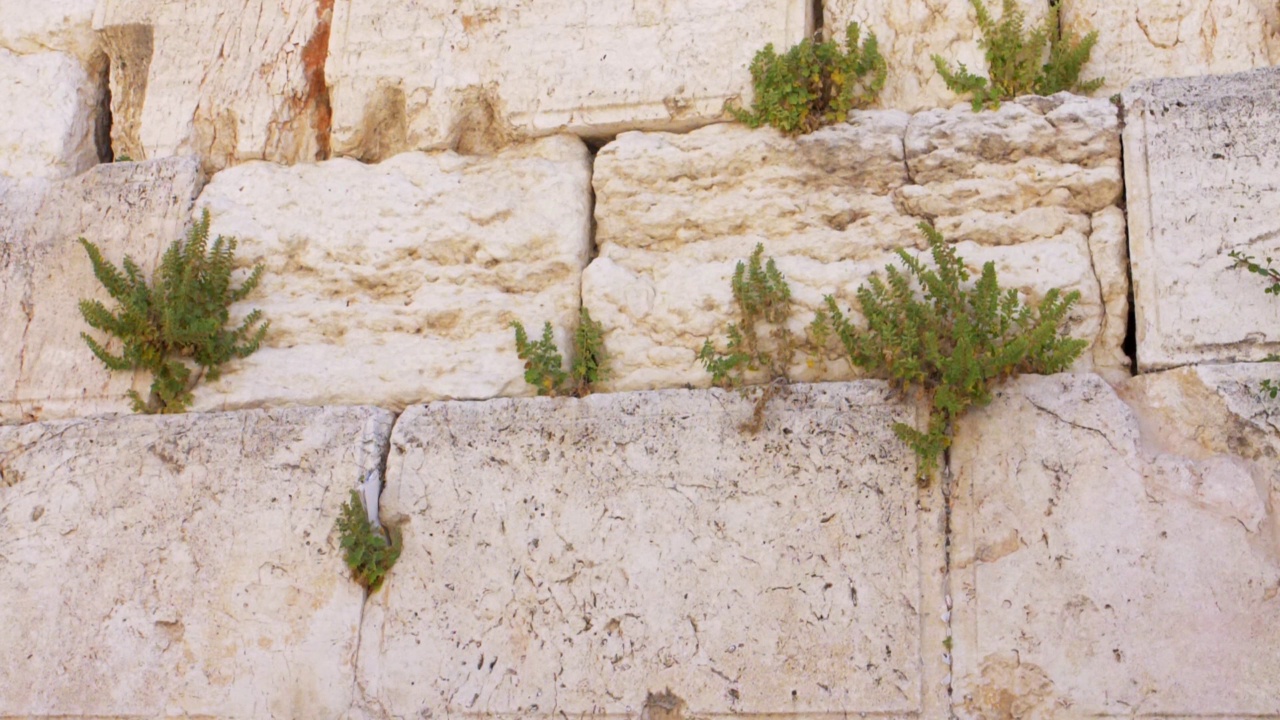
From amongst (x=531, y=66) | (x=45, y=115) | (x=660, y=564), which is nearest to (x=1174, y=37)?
(x=531, y=66)

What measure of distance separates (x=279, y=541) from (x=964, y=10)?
8.76ft

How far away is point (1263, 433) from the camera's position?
11.1 feet

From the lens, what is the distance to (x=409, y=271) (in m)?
4.27

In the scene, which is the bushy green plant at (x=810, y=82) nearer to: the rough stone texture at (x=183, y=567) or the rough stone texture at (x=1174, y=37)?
the rough stone texture at (x=1174, y=37)

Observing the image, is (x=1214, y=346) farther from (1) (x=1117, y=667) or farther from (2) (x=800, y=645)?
(2) (x=800, y=645)

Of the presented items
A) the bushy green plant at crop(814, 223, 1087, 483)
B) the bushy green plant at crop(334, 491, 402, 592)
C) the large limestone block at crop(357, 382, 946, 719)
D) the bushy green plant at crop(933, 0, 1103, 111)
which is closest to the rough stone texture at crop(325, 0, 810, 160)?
the bushy green plant at crop(933, 0, 1103, 111)

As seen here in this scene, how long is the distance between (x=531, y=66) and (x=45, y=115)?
6.08 ft

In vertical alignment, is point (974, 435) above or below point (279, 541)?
above

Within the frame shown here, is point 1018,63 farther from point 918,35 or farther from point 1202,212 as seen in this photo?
point 1202,212

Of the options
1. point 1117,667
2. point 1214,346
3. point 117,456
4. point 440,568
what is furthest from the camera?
point 117,456

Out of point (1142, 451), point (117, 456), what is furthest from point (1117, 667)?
point (117, 456)

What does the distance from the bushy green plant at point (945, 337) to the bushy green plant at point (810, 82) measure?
56cm

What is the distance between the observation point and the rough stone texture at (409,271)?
13.6ft

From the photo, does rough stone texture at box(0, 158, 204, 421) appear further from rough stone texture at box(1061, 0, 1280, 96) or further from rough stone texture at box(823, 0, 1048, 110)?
rough stone texture at box(1061, 0, 1280, 96)
